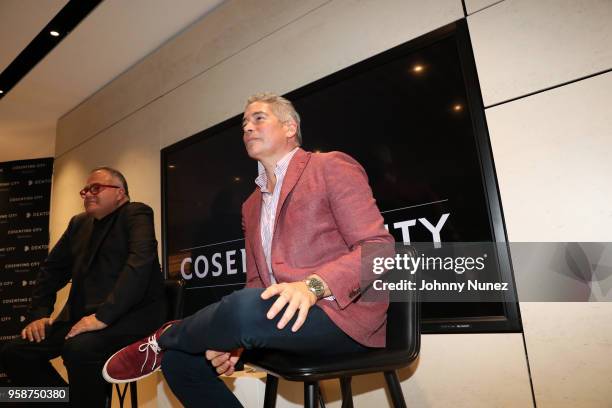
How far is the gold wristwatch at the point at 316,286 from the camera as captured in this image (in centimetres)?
106

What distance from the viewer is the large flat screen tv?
1734 mm

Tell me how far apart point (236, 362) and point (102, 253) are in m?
1.37

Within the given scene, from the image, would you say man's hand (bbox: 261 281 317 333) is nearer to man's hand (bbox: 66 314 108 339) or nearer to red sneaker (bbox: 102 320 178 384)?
red sneaker (bbox: 102 320 178 384)

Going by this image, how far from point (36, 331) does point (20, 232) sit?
4.43 meters

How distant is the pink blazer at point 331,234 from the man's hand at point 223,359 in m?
0.28

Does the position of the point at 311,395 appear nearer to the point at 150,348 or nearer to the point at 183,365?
the point at 183,365

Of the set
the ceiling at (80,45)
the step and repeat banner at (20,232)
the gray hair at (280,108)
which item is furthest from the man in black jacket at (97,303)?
the step and repeat banner at (20,232)

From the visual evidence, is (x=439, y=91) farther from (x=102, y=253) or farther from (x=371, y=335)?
(x=102, y=253)

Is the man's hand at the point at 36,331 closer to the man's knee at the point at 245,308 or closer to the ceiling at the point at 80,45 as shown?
the man's knee at the point at 245,308

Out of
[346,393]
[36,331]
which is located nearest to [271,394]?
[346,393]

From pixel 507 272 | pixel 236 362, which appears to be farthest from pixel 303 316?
pixel 507 272

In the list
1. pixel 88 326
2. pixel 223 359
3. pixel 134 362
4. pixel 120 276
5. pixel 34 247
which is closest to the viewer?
pixel 223 359

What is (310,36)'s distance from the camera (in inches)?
98.7

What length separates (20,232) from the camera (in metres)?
5.65
